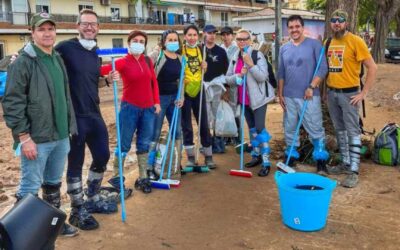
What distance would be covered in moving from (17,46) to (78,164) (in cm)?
2463

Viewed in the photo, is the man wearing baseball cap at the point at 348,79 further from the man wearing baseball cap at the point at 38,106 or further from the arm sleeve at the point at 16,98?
the arm sleeve at the point at 16,98

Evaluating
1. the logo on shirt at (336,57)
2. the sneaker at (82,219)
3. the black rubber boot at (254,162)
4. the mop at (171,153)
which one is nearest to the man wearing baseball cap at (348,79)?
the logo on shirt at (336,57)

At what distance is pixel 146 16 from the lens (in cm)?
3406

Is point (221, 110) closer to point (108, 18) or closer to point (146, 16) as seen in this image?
point (108, 18)

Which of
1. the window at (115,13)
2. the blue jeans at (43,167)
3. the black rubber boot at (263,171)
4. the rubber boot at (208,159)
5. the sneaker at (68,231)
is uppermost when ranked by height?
the window at (115,13)

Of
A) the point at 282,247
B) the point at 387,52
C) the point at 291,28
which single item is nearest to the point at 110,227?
the point at 282,247

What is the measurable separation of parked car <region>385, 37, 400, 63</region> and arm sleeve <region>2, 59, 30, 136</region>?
81.9 feet

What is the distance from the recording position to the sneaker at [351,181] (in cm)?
470

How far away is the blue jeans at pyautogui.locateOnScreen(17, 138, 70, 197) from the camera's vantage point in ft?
10.2

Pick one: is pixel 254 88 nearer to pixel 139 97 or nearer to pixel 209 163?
pixel 209 163

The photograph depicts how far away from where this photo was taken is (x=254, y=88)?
524cm

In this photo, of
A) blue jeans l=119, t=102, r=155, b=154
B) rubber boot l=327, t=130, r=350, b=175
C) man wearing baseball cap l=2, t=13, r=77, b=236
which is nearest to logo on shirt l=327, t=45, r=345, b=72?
rubber boot l=327, t=130, r=350, b=175

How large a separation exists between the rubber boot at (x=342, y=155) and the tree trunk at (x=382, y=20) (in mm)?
16838

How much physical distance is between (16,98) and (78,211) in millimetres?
1301
